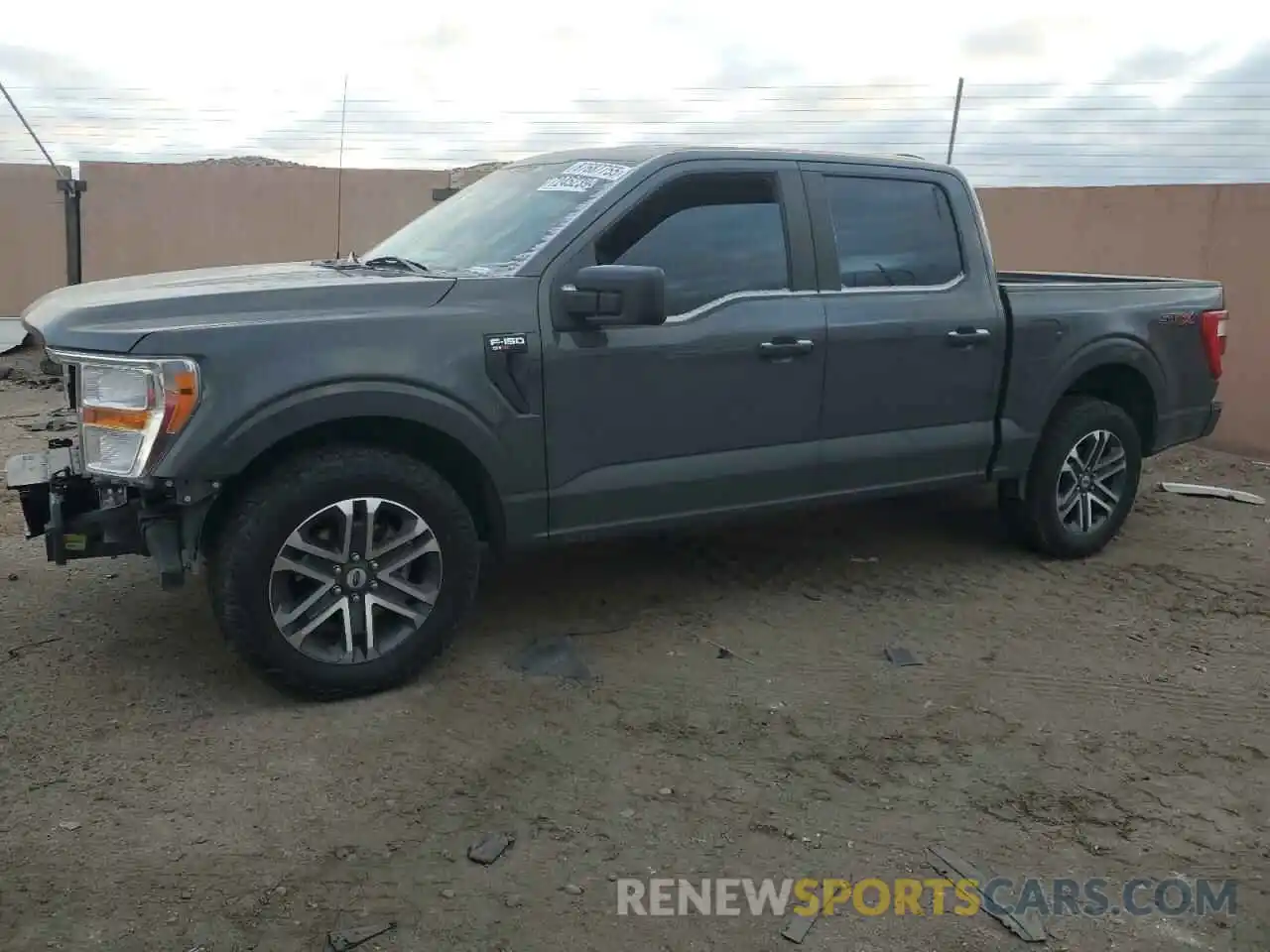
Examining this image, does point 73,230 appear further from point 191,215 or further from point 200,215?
point 200,215

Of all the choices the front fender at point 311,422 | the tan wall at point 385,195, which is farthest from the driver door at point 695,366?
the tan wall at point 385,195

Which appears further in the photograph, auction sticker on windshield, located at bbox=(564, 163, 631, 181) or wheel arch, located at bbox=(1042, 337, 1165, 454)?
wheel arch, located at bbox=(1042, 337, 1165, 454)

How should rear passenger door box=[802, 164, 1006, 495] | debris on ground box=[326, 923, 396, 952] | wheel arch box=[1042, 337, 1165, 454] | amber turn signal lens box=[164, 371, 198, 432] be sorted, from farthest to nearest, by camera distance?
1. wheel arch box=[1042, 337, 1165, 454]
2. rear passenger door box=[802, 164, 1006, 495]
3. amber turn signal lens box=[164, 371, 198, 432]
4. debris on ground box=[326, 923, 396, 952]

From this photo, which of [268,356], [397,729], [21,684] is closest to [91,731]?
[21,684]

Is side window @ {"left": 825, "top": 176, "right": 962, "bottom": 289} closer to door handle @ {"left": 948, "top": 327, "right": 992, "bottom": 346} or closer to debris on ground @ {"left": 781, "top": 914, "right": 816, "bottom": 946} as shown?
door handle @ {"left": 948, "top": 327, "right": 992, "bottom": 346}

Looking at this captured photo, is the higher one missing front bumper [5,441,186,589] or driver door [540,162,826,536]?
driver door [540,162,826,536]

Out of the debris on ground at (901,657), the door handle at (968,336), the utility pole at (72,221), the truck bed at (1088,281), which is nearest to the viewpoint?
the debris on ground at (901,657)

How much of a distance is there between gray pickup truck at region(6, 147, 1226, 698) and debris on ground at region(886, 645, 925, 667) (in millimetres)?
718

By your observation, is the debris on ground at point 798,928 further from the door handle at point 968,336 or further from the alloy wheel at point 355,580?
the door handle at point 968,336

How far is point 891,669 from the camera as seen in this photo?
4.30 m

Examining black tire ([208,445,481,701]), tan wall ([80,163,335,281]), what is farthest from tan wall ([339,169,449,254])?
black tire ([208,445,481,701])

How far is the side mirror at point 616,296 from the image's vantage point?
376 centimetres

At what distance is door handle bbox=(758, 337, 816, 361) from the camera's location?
4395 mm

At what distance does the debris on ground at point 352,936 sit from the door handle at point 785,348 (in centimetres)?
256
